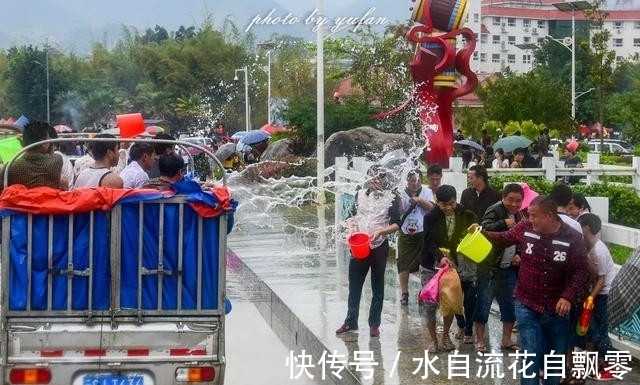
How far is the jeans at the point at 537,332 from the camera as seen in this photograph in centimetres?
765

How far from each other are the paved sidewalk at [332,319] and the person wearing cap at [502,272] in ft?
0.70

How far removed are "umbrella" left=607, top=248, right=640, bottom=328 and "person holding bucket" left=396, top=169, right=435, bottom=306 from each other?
2976 mm

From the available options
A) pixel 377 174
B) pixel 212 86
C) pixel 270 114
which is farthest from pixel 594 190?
pixel 212 86

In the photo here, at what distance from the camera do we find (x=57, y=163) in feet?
27.2

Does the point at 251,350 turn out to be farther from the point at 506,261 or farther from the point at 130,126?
the point at 130,126

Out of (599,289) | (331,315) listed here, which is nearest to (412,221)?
(331,315)

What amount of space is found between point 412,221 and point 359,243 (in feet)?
5.66

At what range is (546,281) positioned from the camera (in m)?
7.58

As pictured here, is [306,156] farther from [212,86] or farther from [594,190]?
[212,86]

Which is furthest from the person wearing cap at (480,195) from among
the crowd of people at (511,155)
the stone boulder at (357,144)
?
the stone boulder at (357,144)

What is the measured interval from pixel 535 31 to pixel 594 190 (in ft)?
364

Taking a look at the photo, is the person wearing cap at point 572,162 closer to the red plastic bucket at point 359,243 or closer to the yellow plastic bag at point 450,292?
the red plastic bucket at point 359,243

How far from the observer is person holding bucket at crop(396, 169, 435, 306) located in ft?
38.3

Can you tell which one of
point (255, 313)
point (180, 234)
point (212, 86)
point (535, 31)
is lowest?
point (255, 313)
